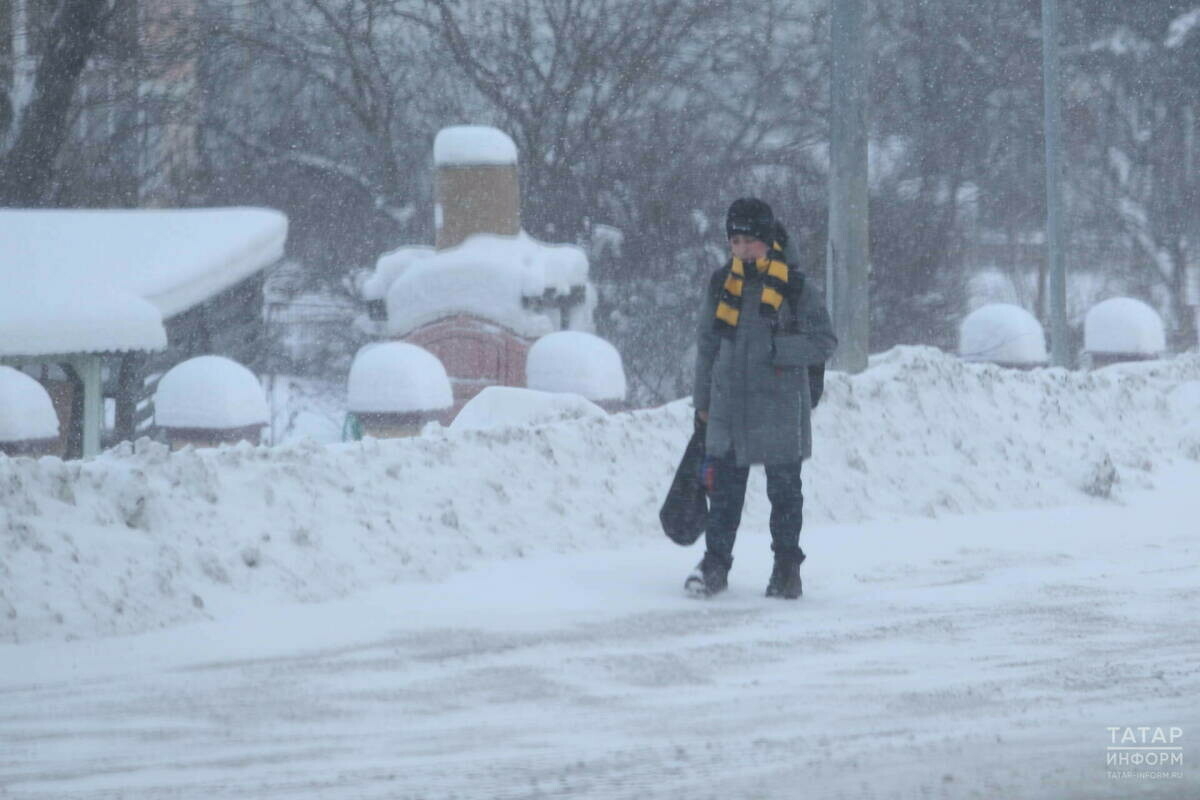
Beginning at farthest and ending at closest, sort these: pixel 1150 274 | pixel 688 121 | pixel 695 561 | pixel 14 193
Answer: pixel 1150 274, pixel 688 121, pixel 14 193, pixel 695 561

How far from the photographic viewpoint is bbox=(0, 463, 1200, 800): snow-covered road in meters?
4.60

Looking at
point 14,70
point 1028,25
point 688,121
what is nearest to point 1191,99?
point 1028,25

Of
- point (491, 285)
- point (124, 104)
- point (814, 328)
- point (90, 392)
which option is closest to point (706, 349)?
point (814, 328)

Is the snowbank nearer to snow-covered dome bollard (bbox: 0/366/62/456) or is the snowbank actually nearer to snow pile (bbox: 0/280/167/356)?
snow-covered dome bollard (bbox: 0/366/62/456)

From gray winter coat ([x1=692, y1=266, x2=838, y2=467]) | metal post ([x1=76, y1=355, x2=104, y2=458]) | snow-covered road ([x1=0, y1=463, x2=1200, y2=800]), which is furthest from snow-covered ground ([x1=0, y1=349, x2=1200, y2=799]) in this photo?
metal post ([x1=76, y1=355, x2=104, y2=458])

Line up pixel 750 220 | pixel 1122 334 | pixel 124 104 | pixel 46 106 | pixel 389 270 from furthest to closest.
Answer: pixel 124 104 < pixel 46 106 < pixel 1122 334 < pixel 389 270 < pixel 750 220

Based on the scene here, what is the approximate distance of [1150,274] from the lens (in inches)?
1132

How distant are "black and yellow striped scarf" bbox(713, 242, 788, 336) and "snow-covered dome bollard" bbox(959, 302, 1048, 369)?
39.1 ft

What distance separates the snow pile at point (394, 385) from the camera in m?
13.7

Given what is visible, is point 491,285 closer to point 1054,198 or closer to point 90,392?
point 90,392

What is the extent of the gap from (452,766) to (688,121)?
60.0 ft

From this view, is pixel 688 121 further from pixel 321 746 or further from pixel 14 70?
pixel 321 746

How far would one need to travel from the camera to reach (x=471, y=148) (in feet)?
57.2

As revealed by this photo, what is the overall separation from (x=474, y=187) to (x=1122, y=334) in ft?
23.5
